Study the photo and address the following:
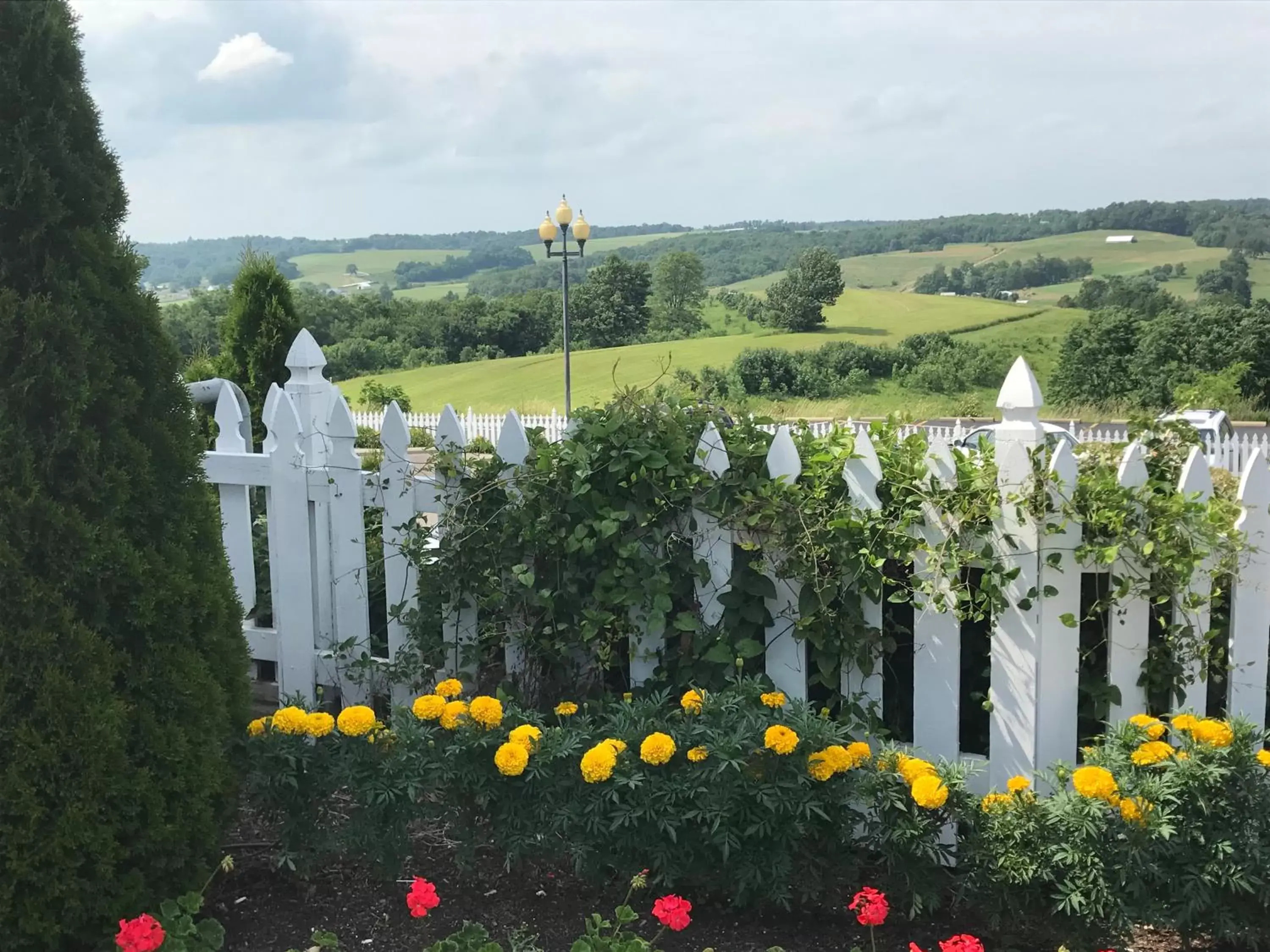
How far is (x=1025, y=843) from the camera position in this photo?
82.7 inches

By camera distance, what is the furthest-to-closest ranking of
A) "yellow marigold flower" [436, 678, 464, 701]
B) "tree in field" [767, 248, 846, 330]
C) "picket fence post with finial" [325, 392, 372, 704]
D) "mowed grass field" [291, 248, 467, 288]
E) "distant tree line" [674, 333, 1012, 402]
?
1. "mowed grass field" [291, 248, 467, 288]
2. "tree in field" [767, 248, 846, 330]
3. "distant tree line" [674, 333, 1012, 402]
4. "picket fence post with finial" [325, 392, 372, 704]
5. "yellow marigold flower" [436, 678, 464, 701]

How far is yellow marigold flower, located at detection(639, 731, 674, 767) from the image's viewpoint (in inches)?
86.4

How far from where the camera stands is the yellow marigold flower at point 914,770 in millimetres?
2203

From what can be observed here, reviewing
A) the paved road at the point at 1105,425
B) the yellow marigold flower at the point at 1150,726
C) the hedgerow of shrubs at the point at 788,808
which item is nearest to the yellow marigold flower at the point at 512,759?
the hedgerow of shrubs at the point at 788,808

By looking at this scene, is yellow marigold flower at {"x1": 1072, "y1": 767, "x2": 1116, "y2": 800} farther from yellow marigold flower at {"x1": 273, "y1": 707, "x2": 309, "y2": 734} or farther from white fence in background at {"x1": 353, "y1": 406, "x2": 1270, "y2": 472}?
yellow marigold flower at {"x1": 273, "y1": 707, "x2": 309, "y2": 734}

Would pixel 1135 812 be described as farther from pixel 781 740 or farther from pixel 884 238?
pixel 884 238

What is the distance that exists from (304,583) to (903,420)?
2320 millimetres

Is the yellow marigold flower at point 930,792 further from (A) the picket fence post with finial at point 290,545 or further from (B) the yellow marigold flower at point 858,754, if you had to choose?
(A) the picket fence post with finial at point 290,545

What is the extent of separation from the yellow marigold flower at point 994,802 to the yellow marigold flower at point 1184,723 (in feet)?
1.45

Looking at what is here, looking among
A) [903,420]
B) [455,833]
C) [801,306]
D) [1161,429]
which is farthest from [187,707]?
[801,306]

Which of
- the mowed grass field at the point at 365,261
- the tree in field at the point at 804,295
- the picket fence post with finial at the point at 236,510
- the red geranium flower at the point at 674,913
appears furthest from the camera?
the mowed grass field at the point at 365,261

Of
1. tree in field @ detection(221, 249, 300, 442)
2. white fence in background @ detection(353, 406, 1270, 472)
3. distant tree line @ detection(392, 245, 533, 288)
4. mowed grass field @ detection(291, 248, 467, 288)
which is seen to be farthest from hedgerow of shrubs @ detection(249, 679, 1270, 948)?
mowed grass field @ detection(291, 248, 467, 288)

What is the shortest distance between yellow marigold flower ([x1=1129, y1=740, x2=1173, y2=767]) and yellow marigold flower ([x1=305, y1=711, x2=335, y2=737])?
2052 millimetres

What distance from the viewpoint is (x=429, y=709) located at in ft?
7.95
